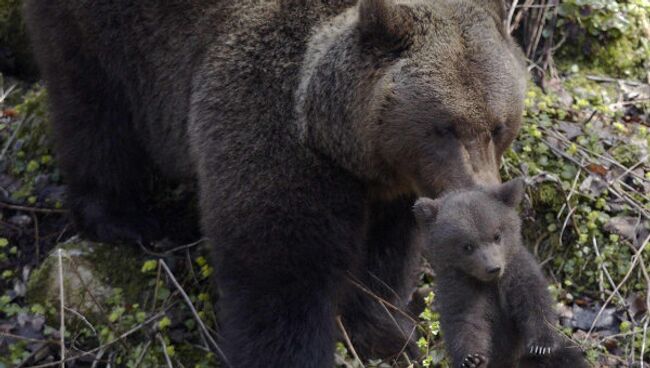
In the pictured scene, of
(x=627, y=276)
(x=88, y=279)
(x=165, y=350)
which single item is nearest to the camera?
(x=165, y=350)

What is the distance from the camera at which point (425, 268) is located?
738 centimetres

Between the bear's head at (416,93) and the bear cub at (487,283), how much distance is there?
1.73 ft

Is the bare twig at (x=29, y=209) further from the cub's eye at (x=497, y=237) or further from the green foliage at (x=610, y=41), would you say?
the green foliage at (x=610, y=41)

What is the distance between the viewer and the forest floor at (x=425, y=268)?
635 cm

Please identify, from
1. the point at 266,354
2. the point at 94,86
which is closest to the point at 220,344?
the point at 266,354

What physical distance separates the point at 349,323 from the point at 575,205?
5.95 ft

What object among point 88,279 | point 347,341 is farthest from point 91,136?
point 347,341

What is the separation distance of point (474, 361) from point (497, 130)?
1419mm

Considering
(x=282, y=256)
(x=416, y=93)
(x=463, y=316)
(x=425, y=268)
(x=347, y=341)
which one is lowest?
(x=425, y=268)

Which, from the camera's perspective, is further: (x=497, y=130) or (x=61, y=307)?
(x=61, y=307)

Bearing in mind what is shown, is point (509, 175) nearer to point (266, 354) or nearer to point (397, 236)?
point (397, 236)

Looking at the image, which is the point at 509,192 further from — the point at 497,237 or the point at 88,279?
the point at 88,279

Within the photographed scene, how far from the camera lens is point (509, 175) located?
725cm

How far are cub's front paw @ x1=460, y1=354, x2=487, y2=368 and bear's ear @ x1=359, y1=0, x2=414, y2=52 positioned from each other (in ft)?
6.06
